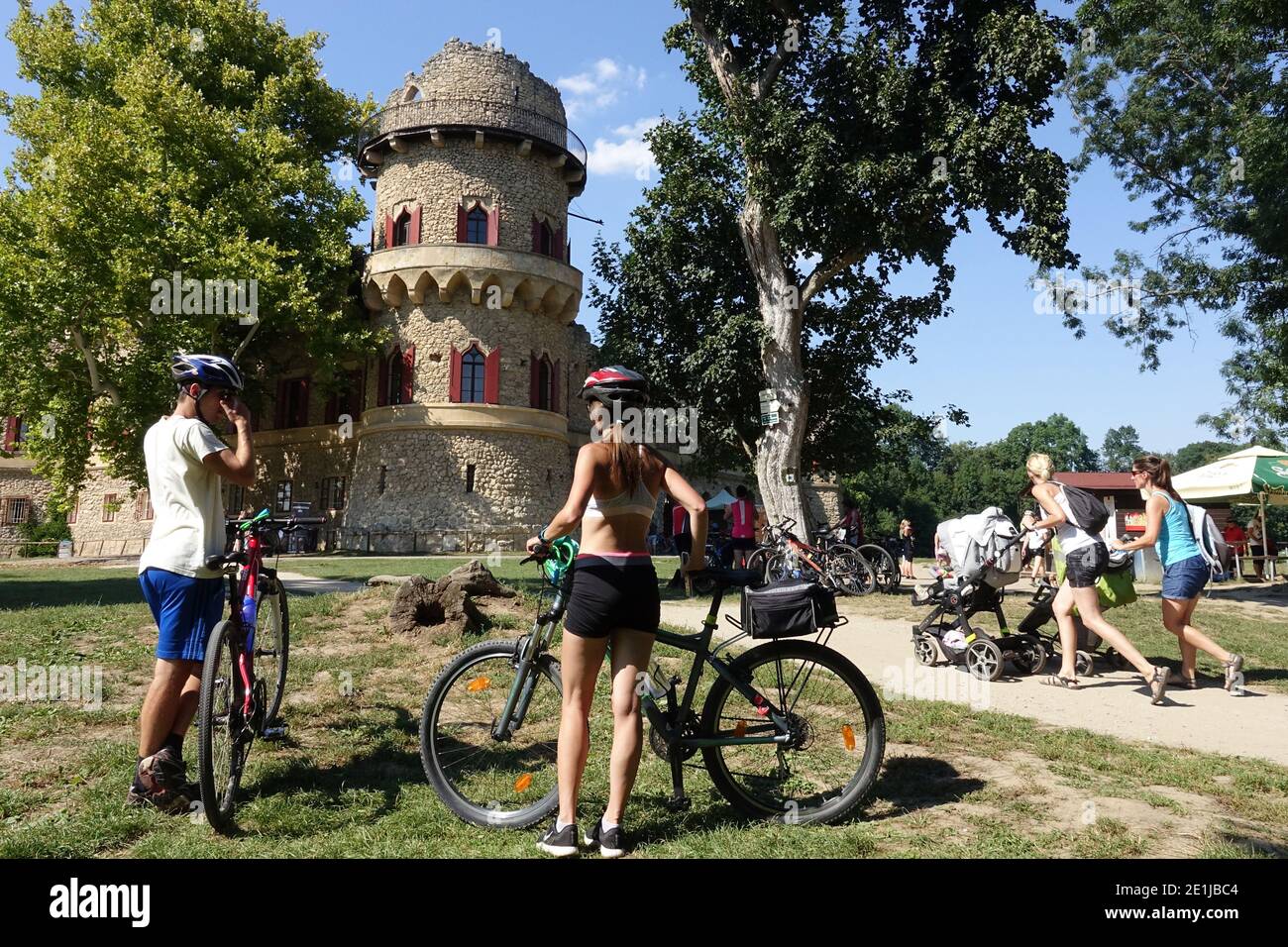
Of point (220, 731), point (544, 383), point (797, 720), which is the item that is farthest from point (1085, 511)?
point (544, 383)

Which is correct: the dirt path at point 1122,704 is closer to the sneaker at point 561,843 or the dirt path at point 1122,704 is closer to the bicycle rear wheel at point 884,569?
the sneaker at point 561,843

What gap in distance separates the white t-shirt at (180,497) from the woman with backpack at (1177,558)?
21.8 ft

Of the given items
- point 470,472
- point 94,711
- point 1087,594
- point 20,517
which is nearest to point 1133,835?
point 1087,594

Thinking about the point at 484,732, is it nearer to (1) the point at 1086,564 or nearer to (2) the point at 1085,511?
(1) the point at 1086,564

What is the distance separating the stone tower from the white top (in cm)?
2241

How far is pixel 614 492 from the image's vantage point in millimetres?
3217

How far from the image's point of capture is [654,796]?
3.87 m

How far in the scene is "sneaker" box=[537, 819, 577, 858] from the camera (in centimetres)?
310

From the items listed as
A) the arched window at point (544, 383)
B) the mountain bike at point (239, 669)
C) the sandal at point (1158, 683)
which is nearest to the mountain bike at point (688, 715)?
the mountain bike at point (239, 669)

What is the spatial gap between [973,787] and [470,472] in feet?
81.6

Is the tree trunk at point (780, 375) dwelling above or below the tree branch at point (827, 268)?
below

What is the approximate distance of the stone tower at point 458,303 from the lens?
2730cm

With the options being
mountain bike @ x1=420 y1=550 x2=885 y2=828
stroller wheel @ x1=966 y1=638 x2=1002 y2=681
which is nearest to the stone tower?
stroller wheel @ x1=966 y1=638 x2=1002 y2=681

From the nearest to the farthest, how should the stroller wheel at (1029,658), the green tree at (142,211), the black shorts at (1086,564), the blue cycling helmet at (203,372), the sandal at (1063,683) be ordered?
the blue cycling helmet at (203,372) → the black shorts at (1086,564) → the sandal at (1063,683) → the stroller wheel at (1029,658) → the green tree at (142,211)
